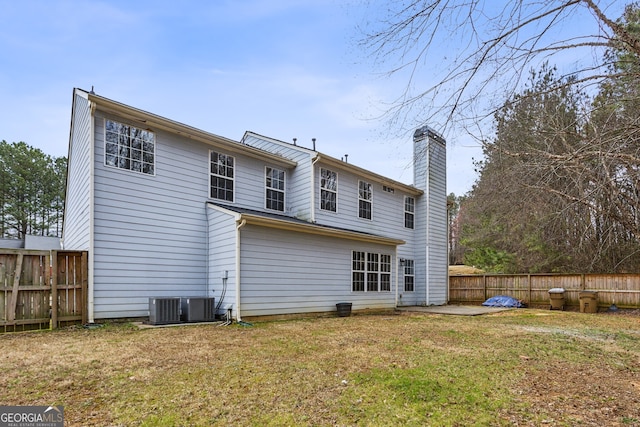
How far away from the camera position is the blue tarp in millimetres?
15289

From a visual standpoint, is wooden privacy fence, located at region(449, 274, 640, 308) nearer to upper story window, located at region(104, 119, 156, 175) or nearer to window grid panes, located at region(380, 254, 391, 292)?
window grid panes, located at region(380, 254, 391, 292)

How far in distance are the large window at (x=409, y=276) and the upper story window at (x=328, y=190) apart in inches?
190

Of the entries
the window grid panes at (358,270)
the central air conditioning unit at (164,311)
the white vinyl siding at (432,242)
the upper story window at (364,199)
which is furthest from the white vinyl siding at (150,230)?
the white vinyl siding at (432,242)

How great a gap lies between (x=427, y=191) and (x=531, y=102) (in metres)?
12.0

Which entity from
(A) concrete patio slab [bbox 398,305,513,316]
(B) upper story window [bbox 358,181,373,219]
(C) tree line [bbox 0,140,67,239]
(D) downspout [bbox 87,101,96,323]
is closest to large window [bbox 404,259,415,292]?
(A) concrete patio slab [bbox 398,305,513,316]

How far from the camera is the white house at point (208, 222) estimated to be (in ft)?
27.3

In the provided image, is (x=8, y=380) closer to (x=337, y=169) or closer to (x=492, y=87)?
(x=492, y=87)

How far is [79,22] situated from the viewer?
914 cm

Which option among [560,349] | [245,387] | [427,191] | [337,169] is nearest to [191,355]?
[245,387]

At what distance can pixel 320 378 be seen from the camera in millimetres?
4121

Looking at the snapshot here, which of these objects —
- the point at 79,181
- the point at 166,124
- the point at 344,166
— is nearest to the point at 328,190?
the point at 344,166

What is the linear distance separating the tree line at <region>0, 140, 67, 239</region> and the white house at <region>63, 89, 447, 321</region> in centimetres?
1806

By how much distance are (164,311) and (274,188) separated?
17.4 feet

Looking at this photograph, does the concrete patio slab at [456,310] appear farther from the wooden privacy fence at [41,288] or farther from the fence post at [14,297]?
the fence post at [14,297]
